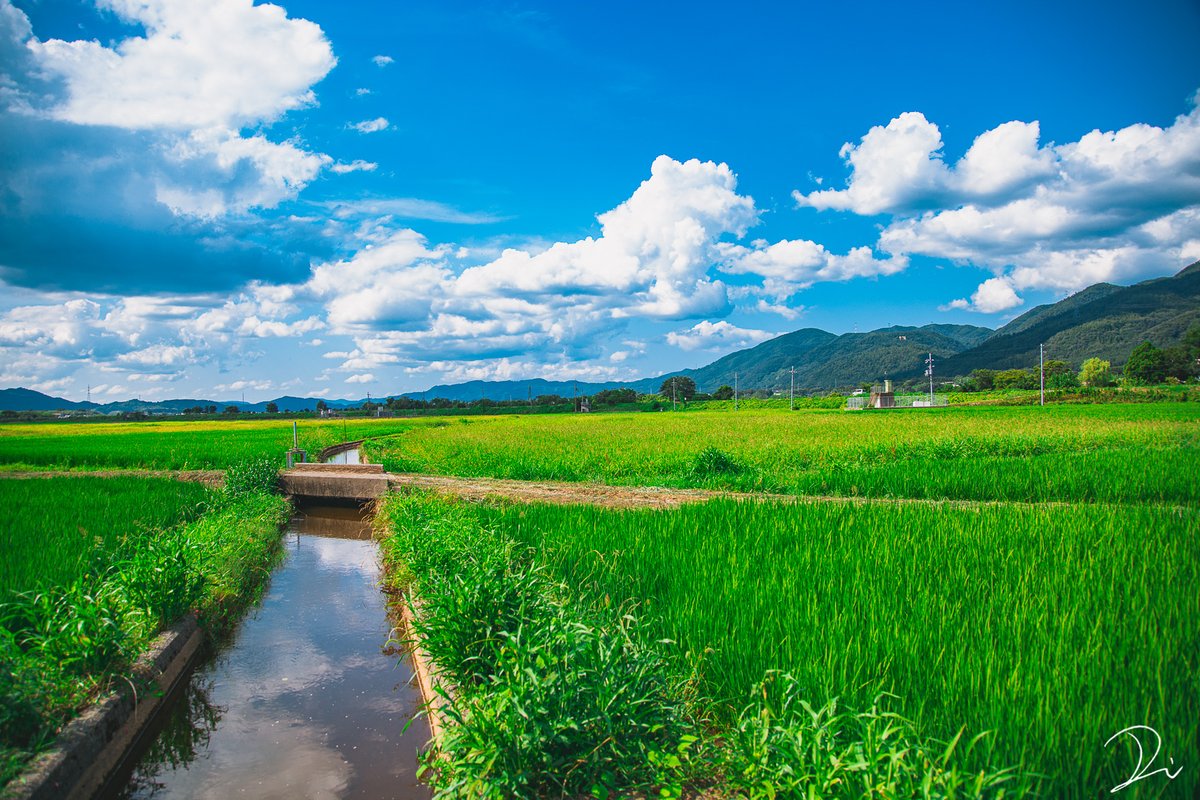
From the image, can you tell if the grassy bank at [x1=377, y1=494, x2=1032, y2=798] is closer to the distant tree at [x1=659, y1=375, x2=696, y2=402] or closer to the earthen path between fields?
the earthen path between fields

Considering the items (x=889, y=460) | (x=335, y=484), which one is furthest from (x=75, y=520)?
(x=889, y=460)

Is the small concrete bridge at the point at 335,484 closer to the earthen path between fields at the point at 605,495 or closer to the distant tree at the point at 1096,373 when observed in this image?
the earthen path between fields at the point at 605,495

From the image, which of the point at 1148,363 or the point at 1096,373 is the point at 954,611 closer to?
the point at 1148,363

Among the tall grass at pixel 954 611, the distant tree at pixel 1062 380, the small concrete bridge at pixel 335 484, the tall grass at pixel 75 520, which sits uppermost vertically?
the distant tree at pixel 1062 380

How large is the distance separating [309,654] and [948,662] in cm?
590

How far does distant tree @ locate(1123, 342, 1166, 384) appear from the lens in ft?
73.3

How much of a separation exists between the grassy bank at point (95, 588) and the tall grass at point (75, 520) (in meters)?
0.02

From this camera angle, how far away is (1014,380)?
64188 mm

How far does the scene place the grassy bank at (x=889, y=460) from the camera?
1125 centimetres

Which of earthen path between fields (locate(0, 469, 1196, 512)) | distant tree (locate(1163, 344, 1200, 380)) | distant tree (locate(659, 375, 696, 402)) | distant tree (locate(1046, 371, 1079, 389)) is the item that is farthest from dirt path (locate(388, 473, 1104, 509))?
distant tree (locate(659, 375, 696, 402))
